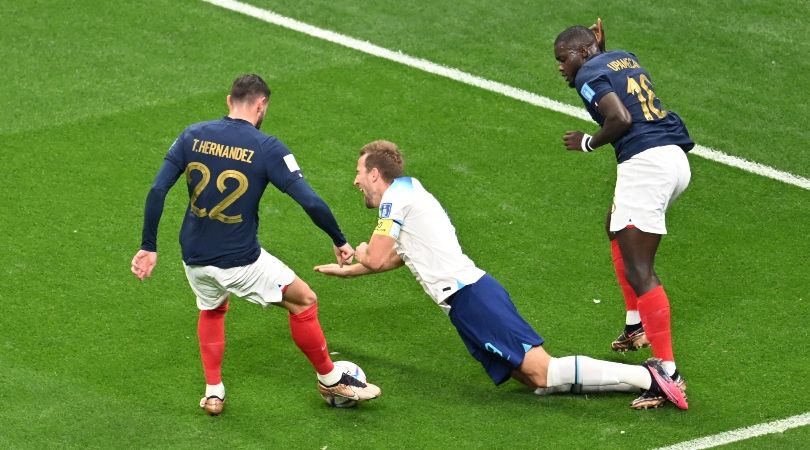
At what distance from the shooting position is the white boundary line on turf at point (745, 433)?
846 cm

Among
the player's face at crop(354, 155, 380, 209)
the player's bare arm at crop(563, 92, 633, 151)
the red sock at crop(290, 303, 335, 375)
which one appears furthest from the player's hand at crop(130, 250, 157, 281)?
the player's bare arm at crop(563, 92, 633, 151)

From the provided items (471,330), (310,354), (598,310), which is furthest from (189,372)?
(598,310)

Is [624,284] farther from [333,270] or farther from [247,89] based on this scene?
[247,89]

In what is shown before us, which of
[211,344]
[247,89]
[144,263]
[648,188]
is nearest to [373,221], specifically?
[211,344]

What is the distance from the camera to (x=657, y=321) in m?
9.00

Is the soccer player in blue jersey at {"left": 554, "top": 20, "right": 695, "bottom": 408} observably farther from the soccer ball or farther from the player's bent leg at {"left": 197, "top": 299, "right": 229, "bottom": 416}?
the player's bent leg at {"left": 197, "top": 299, "right": 229, "bottom": 416}

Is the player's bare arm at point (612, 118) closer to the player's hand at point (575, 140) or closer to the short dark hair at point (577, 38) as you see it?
the player's hand at point (575, 140)

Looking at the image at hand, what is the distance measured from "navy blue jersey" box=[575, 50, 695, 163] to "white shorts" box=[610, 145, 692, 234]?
0.08 m

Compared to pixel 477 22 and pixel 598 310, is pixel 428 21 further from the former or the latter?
pixel 598 310

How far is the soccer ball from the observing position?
29.5 ft

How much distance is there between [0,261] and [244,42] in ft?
14.3

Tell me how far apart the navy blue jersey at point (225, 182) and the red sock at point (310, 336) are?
0.56 metres

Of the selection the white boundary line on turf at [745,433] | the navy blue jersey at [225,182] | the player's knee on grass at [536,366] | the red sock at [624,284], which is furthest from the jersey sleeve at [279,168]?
the white boundary line on turf at [745,433]

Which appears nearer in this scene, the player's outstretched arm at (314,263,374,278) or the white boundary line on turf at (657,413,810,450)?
the white boundary line on turf at (657,413,810,450)
